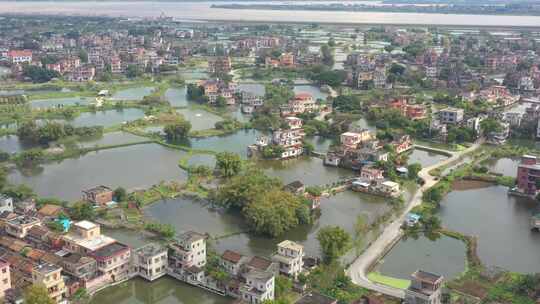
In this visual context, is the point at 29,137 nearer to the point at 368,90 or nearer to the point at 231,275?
the point at 231,275

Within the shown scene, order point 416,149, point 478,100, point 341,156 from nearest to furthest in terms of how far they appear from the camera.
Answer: point 341,156 < point 416,149 < point 478,100

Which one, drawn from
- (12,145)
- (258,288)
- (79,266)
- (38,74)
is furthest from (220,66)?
(258,288)

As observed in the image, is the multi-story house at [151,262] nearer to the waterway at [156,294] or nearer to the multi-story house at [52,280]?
the waterway at [156,294]

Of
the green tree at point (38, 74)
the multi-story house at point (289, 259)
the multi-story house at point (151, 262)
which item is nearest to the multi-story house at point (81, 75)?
the green tree at point (38, 74)

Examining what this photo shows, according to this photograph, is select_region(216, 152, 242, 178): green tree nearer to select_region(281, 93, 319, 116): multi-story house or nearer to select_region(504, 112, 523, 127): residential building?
select_region(281, 93, 319, 116): multi-story house

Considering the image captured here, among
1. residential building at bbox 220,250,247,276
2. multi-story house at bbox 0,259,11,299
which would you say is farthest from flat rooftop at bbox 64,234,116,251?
residential building at bbox 220,250,247,276

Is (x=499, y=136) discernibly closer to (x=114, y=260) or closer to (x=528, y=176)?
(x=528, y=176)

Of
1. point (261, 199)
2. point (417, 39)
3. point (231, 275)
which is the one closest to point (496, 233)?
point (261, 199)
